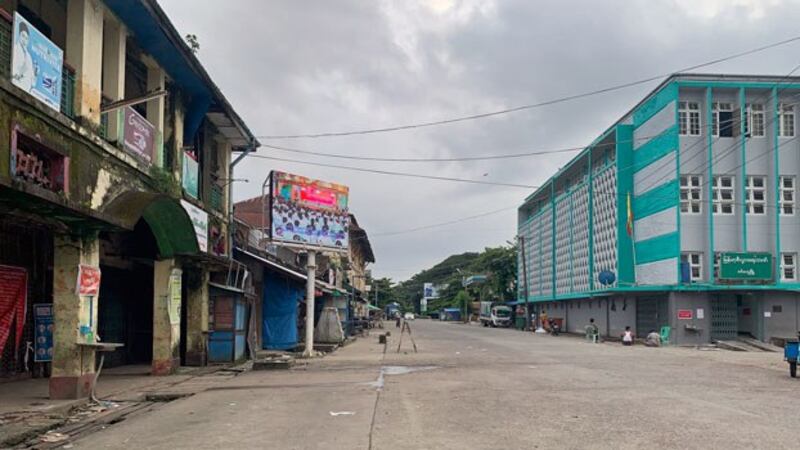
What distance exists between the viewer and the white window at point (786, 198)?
34.2 metres

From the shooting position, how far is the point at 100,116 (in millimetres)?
12617

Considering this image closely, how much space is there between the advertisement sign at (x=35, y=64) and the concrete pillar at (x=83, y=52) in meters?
0.91

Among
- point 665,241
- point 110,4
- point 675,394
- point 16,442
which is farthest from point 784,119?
point 16,442

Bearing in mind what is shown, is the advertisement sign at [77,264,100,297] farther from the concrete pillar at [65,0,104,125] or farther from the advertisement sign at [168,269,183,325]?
the advertisement sign at [168,269,183,325]

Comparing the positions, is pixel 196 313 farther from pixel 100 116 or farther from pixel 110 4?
pixel 110 4

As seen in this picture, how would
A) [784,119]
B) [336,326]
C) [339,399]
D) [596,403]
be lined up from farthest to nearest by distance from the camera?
[784,119], [336,326], [339,399], [596,403]

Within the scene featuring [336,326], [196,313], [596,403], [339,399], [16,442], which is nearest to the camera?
[16,442]

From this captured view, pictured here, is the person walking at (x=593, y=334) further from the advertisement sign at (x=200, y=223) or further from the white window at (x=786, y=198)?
the advertisement sign at (x=200, y=223)

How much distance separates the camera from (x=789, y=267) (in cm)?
3412

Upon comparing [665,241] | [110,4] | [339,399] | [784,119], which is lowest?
[339,399]

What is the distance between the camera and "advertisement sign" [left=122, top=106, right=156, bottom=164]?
13.8 meters

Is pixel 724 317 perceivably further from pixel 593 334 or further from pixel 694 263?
pixel 593 334

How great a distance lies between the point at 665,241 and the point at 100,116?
29.1 meters

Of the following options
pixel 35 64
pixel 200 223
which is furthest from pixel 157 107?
pixel 35 64
